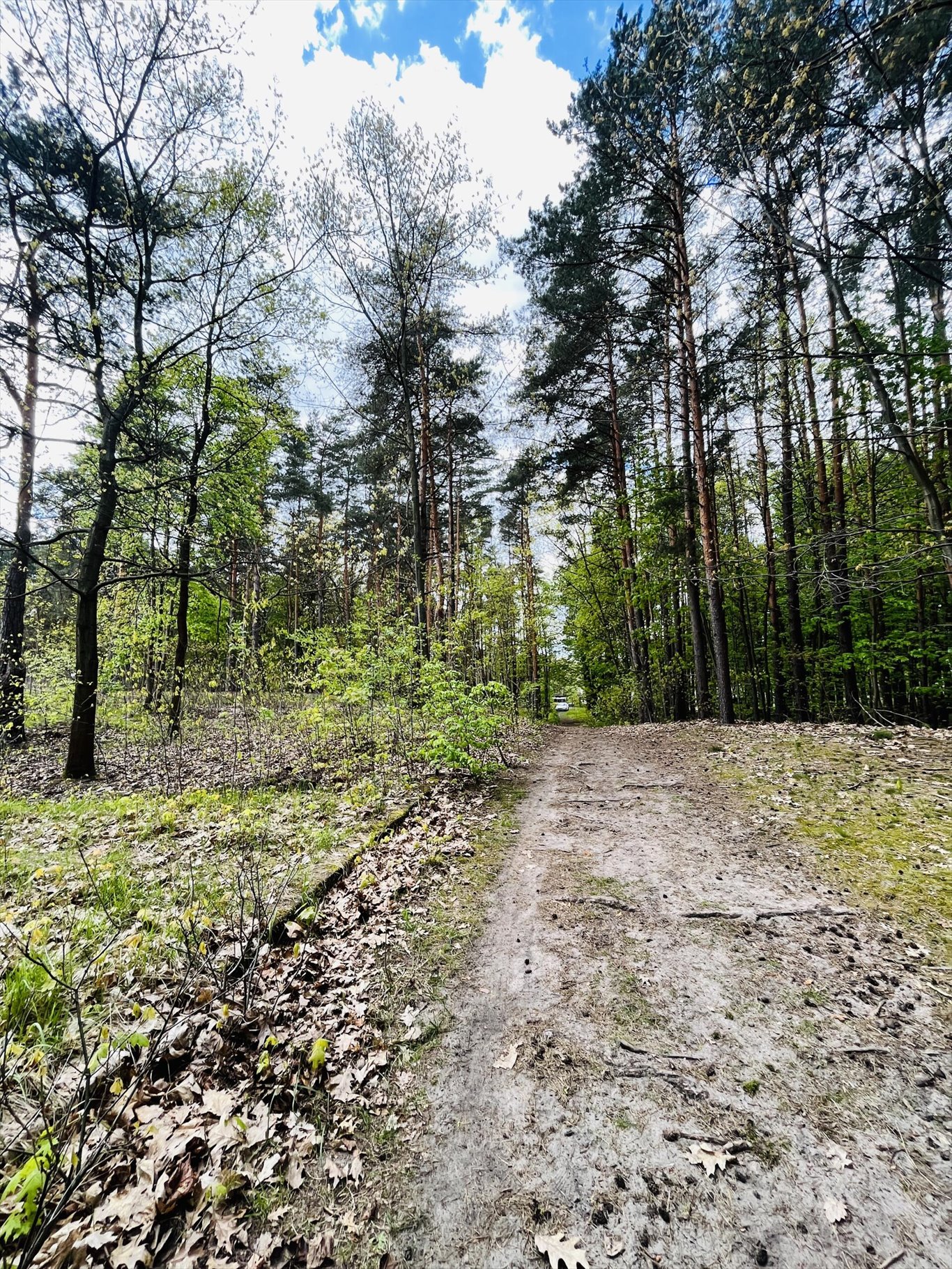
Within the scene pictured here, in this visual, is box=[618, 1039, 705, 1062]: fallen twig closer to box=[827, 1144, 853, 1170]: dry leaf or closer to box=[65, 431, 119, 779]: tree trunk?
box=[827, 1144, 853, 1170]: dry leaf

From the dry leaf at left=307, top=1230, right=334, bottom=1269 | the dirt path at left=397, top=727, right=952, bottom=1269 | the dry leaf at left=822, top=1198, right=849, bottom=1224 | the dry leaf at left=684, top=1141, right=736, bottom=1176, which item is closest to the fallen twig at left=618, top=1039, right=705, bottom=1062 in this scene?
the dirt path at left=397, top=727, right=952, bottom=1269

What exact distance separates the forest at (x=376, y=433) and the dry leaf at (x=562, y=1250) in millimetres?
256

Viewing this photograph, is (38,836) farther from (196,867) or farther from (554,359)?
(554,359)

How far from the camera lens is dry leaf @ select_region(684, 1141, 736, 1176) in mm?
1755

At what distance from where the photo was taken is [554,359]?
1255 cm

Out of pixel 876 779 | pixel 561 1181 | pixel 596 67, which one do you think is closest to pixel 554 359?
pixel 596 67

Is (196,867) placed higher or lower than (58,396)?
lower

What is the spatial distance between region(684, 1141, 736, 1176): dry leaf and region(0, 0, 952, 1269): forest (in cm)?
38

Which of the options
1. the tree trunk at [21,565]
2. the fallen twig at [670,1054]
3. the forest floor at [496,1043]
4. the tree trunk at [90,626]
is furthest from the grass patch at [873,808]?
the tree trunk at [21,565]

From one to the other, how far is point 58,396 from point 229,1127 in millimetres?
10734

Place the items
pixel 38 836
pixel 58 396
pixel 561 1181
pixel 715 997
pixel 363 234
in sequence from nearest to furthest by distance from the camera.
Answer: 1. pixel 561 1181
2. pixel 715 997
3. pixel 38 836
4. pixel 58 396
5. pixel 363 234

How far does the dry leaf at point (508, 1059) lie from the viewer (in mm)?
2316

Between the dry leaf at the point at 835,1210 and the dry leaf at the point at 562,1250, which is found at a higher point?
the dry leaf at the point at 835,1210

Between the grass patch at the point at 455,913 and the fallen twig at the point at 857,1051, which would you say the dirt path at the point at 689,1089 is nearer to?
the fallen twig at the point at 857,1051
